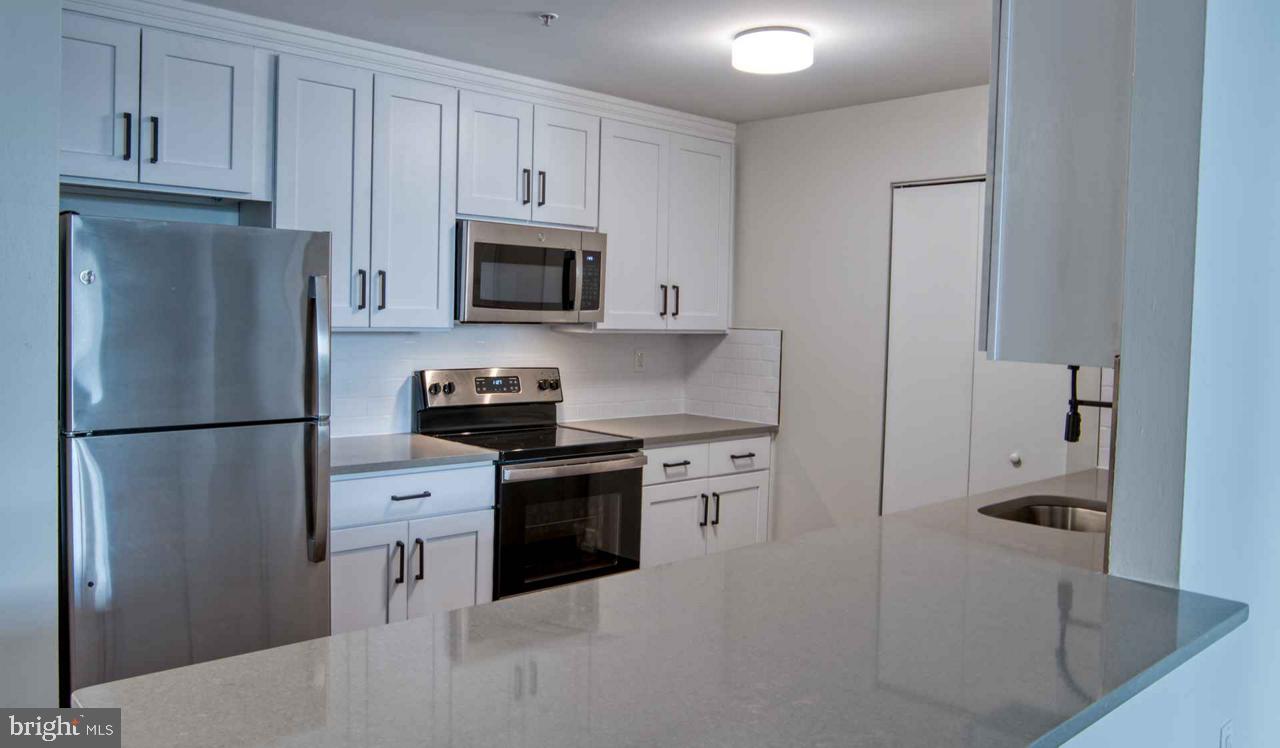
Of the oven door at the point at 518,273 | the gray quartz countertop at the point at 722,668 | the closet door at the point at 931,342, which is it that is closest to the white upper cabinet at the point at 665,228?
the oven door at the point at 518,273

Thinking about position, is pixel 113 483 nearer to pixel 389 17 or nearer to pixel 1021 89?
pixel 389 17

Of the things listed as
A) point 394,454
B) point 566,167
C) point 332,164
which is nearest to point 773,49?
point 566,167

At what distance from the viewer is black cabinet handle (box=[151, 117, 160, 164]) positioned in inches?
108

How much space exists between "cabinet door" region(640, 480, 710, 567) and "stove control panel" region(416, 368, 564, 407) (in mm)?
641

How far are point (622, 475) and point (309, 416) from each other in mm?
1354

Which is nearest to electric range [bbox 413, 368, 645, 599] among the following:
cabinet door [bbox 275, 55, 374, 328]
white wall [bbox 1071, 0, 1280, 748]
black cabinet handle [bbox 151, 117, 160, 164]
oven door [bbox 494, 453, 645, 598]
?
oven door [bbox 494, 453, 645, 598]

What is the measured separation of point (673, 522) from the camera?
3975mm

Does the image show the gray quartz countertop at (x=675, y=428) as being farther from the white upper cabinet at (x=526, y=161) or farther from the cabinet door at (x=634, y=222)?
the white upper cabinet at (x=526, y=161)

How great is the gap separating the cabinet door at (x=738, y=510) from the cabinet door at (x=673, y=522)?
0.06 m

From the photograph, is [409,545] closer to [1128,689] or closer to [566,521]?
[566,521]

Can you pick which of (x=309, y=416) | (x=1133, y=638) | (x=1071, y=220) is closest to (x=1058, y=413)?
(x=1071, y=220)

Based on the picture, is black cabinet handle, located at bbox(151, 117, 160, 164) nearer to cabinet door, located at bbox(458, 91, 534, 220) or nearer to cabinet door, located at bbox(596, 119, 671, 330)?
cabinet door, located at bbox(458, 91, 534, 220)

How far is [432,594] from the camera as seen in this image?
10.3 ft

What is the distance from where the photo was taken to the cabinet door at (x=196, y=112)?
2.76m
